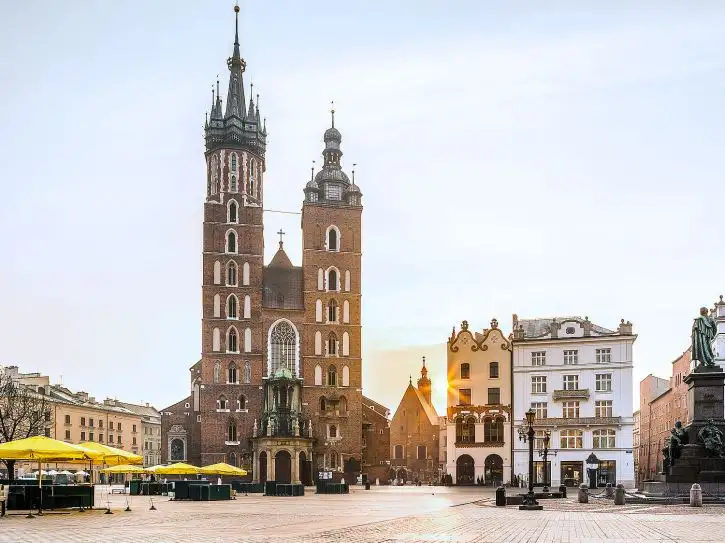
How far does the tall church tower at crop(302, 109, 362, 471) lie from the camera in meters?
97.0

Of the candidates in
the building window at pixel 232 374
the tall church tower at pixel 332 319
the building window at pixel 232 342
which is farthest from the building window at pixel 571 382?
the building window at pixel 232 342

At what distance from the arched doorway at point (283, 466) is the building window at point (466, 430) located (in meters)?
16.6

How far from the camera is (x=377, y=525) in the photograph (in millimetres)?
26938

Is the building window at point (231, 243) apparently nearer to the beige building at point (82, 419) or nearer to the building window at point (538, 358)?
the beige building at point (82, 419)

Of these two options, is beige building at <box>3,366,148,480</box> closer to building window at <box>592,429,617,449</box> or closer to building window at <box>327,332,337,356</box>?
building window at <box>327,332,337,356</box>


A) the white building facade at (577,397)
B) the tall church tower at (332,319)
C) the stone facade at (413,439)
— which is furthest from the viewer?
the stone facade at (413,439)

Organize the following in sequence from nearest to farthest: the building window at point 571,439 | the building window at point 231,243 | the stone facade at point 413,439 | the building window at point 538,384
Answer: the building window at point 571,439
the building window at point 538,384
the building window at point 231,243
the stone facade at point 413,439

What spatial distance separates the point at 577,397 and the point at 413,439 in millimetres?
54370

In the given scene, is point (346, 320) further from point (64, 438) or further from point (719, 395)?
point (719, 395)

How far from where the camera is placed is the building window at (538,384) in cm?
8312

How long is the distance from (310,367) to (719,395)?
6012 centimetres

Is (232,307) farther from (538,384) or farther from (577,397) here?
(577,397)

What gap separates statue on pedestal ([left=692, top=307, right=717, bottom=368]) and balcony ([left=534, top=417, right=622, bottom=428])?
3711cm

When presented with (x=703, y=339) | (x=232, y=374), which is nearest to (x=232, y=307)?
(x=232, y=374)
